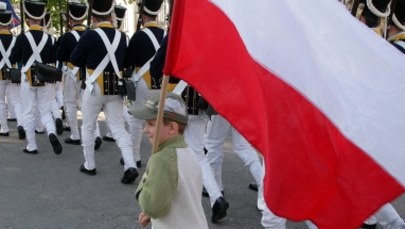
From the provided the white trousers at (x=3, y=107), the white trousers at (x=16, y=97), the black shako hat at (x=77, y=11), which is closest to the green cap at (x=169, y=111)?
the black shako hat at (x=77, y=11)

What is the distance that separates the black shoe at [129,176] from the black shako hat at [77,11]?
3.34 metres

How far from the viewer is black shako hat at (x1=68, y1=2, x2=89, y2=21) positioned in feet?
28.9

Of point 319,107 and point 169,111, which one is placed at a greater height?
point 319,107

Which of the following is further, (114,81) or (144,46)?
(114,81)

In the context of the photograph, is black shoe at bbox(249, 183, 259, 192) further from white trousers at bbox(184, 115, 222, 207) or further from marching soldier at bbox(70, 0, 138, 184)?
marching soldier at bbox(70, 0, 138, 184)

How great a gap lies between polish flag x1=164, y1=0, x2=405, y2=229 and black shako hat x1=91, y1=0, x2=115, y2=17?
13.5ft

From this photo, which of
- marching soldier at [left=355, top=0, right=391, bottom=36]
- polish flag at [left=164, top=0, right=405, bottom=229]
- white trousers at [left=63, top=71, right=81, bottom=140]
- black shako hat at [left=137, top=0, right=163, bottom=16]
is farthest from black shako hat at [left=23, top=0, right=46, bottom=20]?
polish flag at [left=164, top=0, right=405, bottom=229]

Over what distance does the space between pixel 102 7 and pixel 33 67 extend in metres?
2.02

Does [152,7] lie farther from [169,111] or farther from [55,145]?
[169,111]

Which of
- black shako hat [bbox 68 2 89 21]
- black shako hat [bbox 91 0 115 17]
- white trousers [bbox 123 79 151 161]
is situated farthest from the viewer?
black shako hat [bbox 68 2 89 21]

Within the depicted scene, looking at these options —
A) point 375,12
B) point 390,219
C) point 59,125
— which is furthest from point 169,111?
point 59,125

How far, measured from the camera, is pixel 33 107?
8.24 meters

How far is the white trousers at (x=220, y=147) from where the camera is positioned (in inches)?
217

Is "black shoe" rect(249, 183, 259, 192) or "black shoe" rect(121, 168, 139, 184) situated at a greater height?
"black shoe" rect(249, 183, 259, 192)
